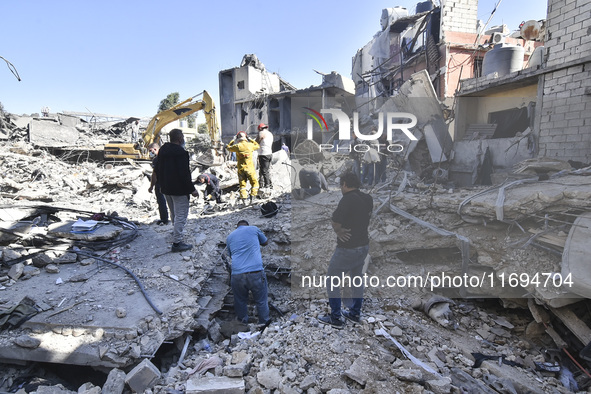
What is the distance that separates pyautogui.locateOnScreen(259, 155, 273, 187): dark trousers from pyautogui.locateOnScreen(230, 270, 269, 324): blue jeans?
11.5ft

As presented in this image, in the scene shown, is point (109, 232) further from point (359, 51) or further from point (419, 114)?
point (359, 51)

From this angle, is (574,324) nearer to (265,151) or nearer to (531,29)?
(265,151)

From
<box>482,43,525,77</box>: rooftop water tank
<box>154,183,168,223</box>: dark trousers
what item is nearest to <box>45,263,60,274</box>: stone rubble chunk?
<box>154,183,168,223</box>: dark trousers

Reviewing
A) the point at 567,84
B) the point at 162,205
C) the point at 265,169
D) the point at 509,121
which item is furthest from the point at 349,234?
the point at 509,121

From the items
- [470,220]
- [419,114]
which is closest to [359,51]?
[419,114]

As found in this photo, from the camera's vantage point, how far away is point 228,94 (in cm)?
2153

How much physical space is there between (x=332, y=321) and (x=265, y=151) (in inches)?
170

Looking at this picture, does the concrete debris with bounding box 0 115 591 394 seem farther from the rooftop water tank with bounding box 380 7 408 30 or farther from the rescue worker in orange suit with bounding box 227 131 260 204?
the rooftop water tank with bounding box 380 7 408 30

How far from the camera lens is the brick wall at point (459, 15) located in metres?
11.6

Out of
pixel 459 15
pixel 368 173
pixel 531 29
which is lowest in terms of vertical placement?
pixel 368 173

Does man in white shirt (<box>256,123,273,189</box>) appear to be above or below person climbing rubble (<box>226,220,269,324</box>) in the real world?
above

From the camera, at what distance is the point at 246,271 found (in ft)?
12.3

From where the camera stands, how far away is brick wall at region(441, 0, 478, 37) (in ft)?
37.9

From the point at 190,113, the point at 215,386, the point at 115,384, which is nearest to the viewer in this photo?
the point at 215,386
